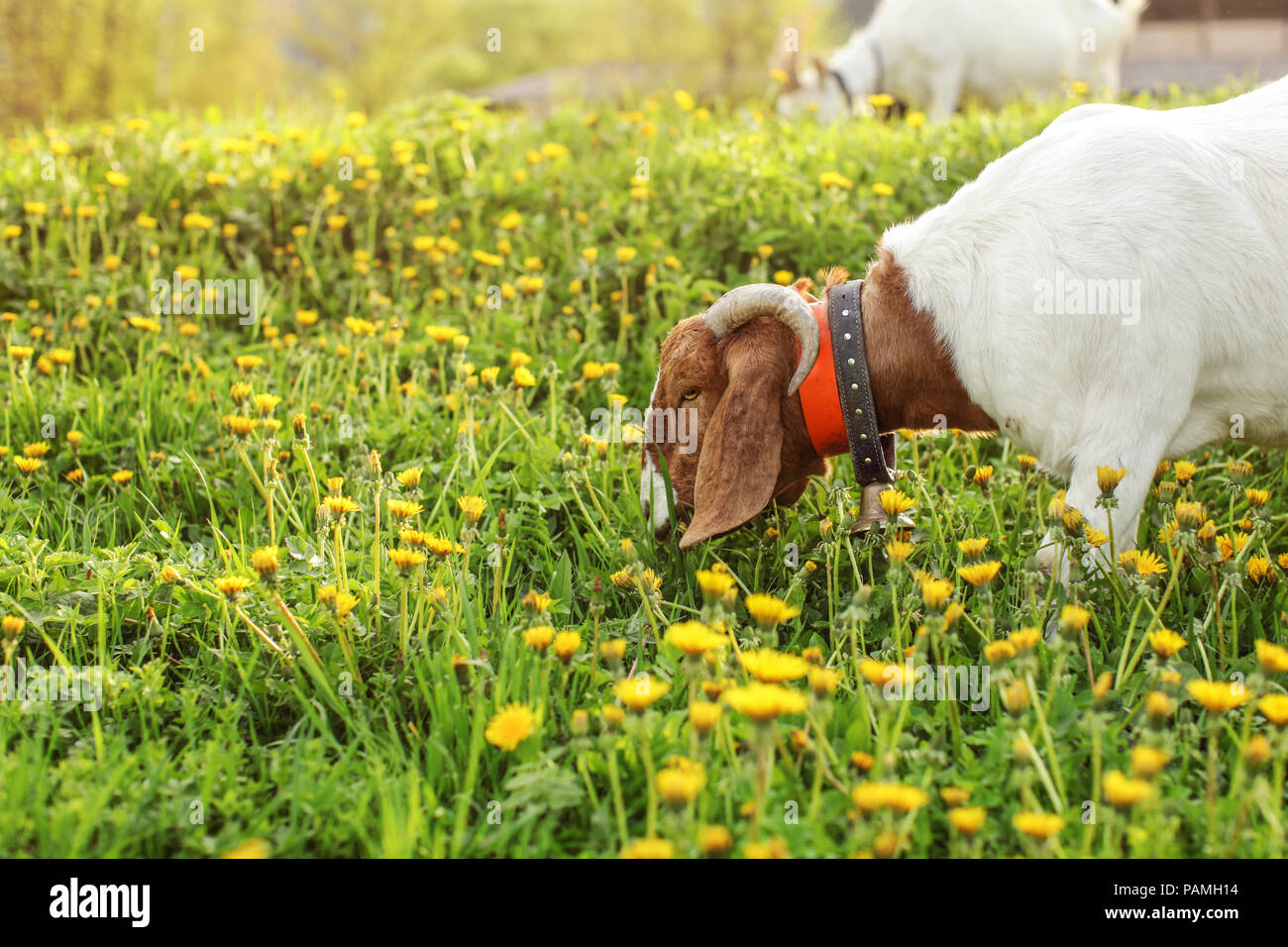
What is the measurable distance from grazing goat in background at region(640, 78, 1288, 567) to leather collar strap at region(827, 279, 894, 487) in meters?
0.06

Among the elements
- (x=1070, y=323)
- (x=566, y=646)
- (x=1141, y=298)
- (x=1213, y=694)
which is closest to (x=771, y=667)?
(x=566, y=646)

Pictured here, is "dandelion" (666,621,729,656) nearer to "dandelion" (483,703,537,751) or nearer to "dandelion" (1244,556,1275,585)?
"dandelion" (483,703,537,751)

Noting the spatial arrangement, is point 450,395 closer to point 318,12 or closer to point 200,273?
point 200,273

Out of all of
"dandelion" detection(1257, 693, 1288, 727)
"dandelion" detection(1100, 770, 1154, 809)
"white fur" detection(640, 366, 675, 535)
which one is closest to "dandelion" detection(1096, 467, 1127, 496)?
"dandelion" detection(1257, 693, 1288, 727)

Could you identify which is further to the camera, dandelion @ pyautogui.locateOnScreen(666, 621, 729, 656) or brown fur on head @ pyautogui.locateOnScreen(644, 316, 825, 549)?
brown fur on head @ pyautogui.locateOnScreen(644, 316, 825, 549)

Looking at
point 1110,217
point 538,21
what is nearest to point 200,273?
point 1110,217

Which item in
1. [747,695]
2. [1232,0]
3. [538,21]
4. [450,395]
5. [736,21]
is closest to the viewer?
[747,695]

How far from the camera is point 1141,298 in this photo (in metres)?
2.74

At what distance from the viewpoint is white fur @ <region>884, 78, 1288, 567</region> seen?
9.00 ft

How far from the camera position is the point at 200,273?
556 centimetres

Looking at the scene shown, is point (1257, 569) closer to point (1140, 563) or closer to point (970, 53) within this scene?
point (1140, 563)

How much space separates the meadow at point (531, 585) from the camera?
2.04 meters

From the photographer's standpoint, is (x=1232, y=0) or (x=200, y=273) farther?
(x=1232, y=0)
